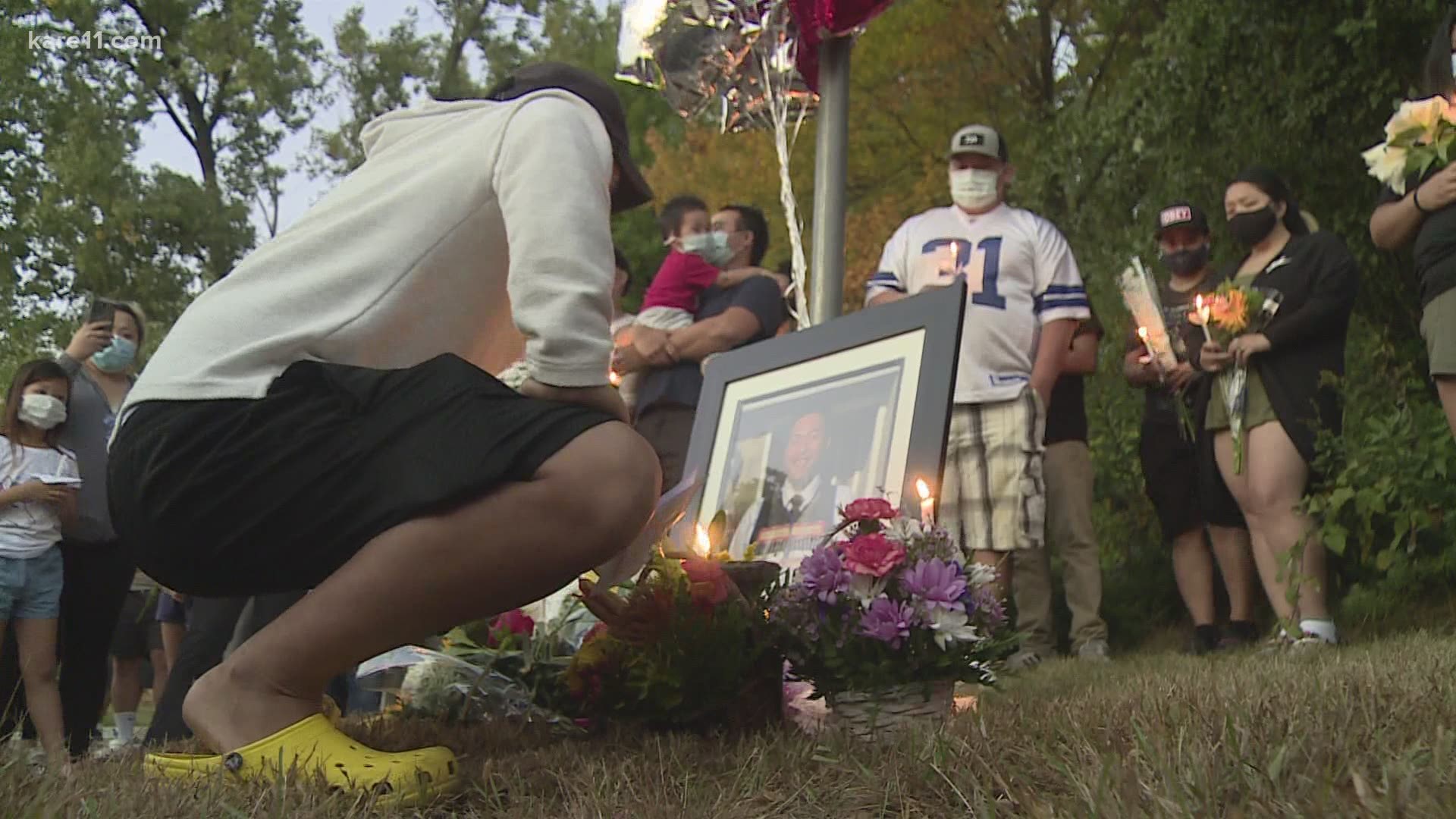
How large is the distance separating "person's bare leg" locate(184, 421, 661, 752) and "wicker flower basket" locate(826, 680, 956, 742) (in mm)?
876

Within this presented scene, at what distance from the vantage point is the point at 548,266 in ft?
7.73

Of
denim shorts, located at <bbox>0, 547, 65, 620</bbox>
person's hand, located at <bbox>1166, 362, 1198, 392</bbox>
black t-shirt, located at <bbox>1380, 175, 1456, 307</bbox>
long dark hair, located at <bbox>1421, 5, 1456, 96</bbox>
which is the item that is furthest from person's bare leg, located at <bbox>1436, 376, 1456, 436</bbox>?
denim shorts, located at <bbox>0, 547, 65, 620</bbox>

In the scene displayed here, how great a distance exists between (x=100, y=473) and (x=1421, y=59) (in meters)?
6.52

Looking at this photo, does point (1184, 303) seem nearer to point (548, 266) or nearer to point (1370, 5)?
point (1370, 5)

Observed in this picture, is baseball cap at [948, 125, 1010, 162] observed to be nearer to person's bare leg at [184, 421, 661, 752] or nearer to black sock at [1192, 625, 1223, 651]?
black sock at [1192, 625, 1223, 651]

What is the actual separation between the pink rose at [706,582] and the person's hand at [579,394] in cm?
62

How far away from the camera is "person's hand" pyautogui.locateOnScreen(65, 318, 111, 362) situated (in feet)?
18.9

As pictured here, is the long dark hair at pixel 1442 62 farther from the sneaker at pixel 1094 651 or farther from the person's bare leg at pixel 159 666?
the person's bare leg at pixel 159 666

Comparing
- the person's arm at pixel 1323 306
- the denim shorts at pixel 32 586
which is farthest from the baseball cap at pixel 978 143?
the denim shorts at pixel 32 586

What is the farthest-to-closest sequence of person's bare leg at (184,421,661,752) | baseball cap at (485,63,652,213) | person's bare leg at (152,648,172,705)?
person's bare leg at (152,648,172,705), baseball cap at (485,63,652,213), person's bare leg at (184,421,661,752)

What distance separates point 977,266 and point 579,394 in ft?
10.9

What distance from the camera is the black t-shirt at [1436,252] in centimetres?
403

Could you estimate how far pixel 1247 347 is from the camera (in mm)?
5137

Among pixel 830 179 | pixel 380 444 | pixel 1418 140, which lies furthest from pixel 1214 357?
pixel 380 444
